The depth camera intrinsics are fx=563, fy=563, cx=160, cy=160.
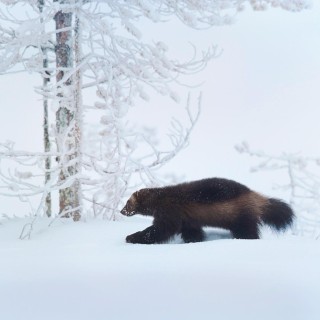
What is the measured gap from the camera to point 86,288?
3.56 metres

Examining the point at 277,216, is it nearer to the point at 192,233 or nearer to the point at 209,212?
the point at 209,212

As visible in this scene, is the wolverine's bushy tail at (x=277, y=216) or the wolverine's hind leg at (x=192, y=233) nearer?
the wolverine's hind leg at (x=192, y=233)

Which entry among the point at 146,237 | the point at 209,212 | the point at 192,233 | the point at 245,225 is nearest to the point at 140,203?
the point at 146,237

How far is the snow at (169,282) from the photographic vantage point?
3.24 m

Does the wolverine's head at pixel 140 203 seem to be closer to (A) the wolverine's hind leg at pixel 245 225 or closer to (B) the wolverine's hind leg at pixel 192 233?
(B) the wolverine's hind leg at pixel 192 233

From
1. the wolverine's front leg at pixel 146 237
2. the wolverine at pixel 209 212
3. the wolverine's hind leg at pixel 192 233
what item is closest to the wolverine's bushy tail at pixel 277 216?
the wolverine at pixel 209 212

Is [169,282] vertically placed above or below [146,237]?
above

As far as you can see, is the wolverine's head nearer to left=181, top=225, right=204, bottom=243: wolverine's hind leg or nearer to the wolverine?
the wolverine

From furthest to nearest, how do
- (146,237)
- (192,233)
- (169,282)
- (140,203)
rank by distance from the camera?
1. (140,203)
2. (192,233)
3. (146,237)
4. (169,282)

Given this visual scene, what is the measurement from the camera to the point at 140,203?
5.39 m

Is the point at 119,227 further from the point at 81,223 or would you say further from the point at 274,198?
the point at 274,198

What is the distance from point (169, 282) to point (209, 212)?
158 centimetres

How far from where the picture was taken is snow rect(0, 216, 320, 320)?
127 inches

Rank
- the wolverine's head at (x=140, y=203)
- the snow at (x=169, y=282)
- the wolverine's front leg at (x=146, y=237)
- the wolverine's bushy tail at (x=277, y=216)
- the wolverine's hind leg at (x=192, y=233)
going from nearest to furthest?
the snow at (x=169, y=282), the wolverine's front leg at (x=146, y=237), the wolverine's hind leg at (x=192, y=233), the wolverine's bushy tail at (x=277, y=216), the wolverine's head at (x=140, y=203)
